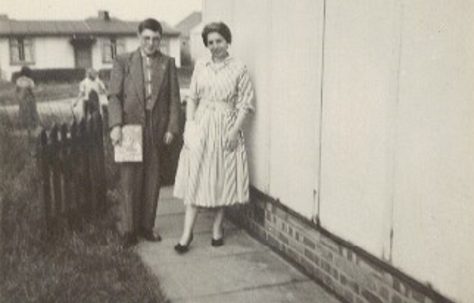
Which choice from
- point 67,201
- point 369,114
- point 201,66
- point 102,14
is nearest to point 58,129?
point 67,201

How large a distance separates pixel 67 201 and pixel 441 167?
3654 millimetres

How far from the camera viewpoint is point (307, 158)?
4758mm

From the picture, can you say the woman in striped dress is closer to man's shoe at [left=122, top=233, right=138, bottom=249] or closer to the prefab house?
man's shoe at [left=122, top=233, right=138, bottom=249]

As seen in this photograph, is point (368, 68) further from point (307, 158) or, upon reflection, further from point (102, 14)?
point (102, 14)

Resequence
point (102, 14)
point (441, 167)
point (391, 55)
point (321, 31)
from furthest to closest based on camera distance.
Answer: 1. point (102, 14)
2. point (321, 31)
3. point (391, 55)
4. point (441, 167)

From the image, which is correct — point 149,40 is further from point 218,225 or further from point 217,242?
point 217,242

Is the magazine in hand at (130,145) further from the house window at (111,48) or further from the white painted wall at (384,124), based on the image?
the house window at (111,48)

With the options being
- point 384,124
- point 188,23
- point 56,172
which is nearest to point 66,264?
point 56,172

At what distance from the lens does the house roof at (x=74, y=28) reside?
38.8m

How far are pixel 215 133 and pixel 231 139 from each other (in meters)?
0.15

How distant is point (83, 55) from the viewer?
42.0 m

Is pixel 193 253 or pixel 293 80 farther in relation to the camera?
pixel 193 253

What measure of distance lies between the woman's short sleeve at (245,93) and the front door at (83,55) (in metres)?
36.7

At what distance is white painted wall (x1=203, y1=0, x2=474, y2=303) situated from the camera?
3.09 meters
